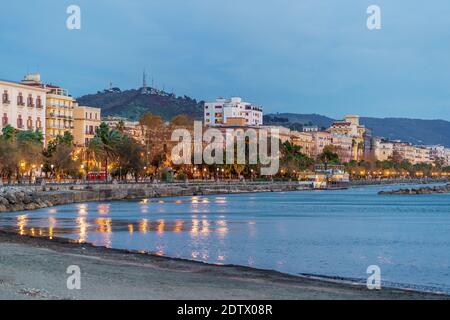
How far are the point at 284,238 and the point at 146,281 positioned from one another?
2193cm

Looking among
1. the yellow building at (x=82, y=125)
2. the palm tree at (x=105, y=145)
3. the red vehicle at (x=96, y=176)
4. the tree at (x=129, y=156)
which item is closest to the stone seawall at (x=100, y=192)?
the tree at (x=129, y=156)

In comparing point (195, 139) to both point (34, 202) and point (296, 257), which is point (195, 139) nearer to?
point (34, 202)

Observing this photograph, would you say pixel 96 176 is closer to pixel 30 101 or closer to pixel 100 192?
pixel 30 101

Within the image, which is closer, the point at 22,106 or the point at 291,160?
the point at 22,106

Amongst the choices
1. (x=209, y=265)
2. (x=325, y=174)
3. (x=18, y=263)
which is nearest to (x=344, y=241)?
(x=209, y=265)

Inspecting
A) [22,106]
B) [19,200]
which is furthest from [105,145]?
[19,200]

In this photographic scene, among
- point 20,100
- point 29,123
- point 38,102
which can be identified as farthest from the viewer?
point 38,102

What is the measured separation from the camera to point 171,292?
59.2 feet

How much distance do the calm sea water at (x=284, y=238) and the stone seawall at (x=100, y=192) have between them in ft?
12.4

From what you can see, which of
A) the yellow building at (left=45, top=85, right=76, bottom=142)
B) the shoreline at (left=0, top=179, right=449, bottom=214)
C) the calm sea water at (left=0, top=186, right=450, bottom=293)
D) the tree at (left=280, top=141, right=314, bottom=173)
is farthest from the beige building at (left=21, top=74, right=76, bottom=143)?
the calm sea water at (left=0, top=186, right=450, bottom=293)

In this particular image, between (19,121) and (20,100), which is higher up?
(20,100)

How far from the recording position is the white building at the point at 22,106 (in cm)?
10819

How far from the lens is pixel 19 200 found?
63.5 meters

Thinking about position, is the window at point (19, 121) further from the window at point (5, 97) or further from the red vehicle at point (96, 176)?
the red vehicle at point (96, 176)
